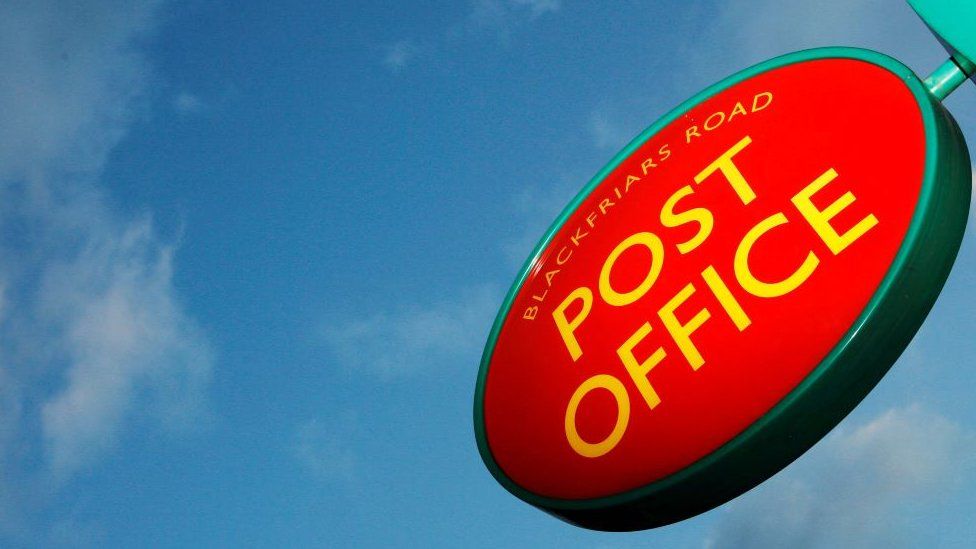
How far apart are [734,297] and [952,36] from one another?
6.24 feet

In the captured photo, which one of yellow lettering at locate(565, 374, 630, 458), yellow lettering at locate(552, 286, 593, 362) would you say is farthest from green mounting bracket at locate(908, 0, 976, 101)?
yellow lettering at locate(565, 374, 630, 458)

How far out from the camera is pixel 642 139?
7.20 m

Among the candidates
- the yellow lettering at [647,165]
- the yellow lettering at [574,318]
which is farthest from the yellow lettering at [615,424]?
the yellow lettering at [647,165]

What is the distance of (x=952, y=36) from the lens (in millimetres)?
5949

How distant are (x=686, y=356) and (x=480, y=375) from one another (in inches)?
66.6

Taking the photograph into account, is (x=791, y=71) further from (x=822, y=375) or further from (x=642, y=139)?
(x=822, y=375)

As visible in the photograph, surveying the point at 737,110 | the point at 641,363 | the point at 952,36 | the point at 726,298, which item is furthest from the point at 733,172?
the point at 952,36

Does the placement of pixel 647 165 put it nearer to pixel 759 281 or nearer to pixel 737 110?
pixel 737 110

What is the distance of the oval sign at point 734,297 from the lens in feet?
17.4

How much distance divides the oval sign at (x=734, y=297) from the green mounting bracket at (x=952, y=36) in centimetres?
23

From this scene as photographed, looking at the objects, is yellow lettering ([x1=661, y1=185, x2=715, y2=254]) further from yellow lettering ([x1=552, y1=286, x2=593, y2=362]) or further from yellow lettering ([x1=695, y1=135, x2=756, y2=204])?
yellow lettering ([x1=552, y1=286, x2=593, y2=362])

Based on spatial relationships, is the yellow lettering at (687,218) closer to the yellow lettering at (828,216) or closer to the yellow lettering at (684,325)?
the yellow lettering at (684,325)

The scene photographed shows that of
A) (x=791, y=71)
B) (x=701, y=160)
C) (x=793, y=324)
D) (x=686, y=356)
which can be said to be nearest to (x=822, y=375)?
(x=793, y=324)

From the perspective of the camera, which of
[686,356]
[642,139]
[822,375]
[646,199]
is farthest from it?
[642,139]
